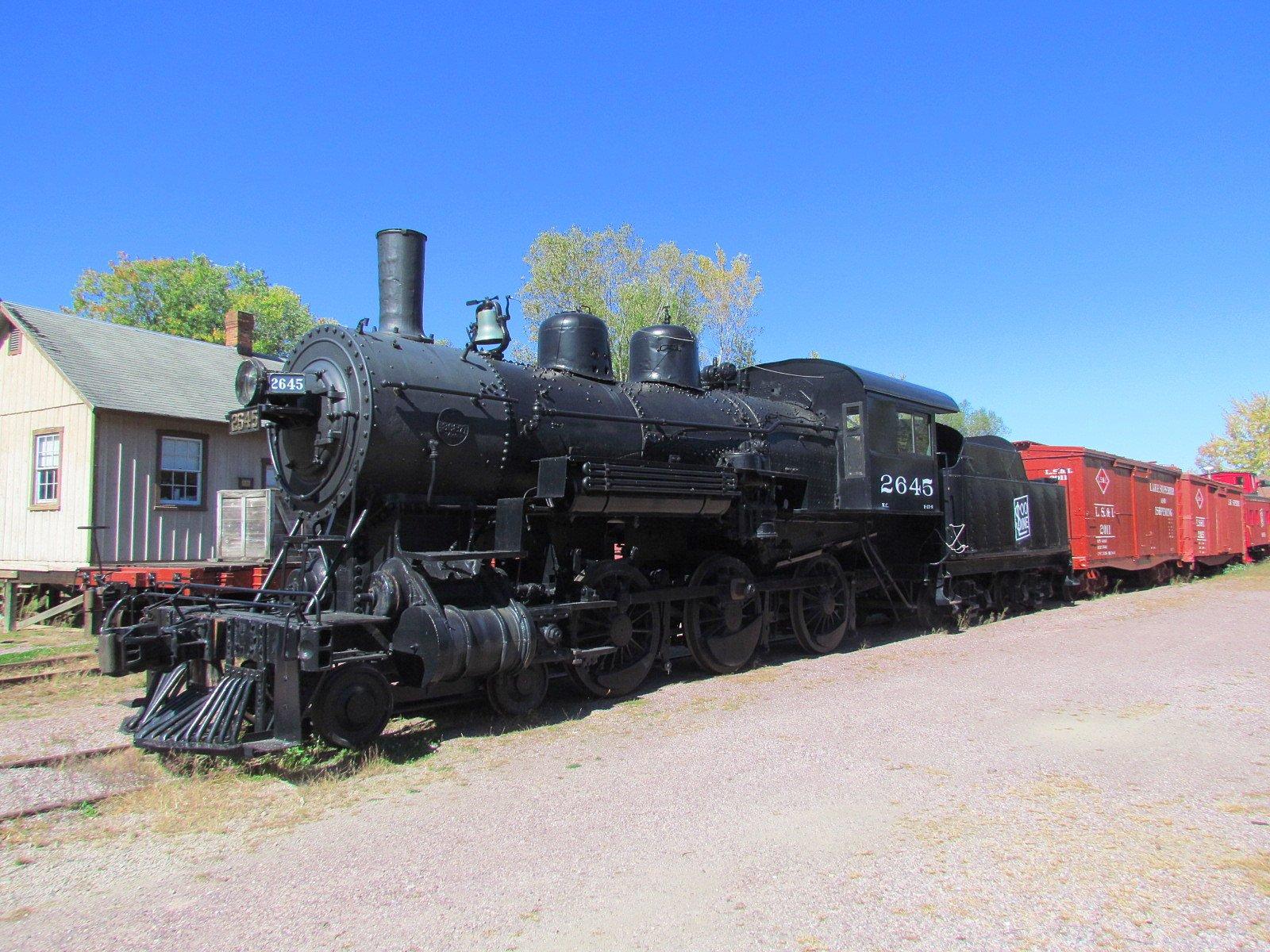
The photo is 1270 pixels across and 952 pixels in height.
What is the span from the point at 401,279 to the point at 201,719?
3723 millimetres

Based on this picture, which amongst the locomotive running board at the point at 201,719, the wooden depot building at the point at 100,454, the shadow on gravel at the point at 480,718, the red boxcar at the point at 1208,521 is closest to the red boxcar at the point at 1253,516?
the red boxcar at the point at 1208,521

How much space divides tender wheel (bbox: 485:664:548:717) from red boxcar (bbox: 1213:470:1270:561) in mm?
27578

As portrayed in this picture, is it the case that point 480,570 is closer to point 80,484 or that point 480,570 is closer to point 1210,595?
point 80,484

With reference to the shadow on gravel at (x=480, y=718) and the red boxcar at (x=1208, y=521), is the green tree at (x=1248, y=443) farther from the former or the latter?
the shadow on gravel at (x=480, y=718)

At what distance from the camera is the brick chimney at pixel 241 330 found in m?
18.9

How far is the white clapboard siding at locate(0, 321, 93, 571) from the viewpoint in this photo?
557 inches

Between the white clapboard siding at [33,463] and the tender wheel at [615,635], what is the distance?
9.97 m

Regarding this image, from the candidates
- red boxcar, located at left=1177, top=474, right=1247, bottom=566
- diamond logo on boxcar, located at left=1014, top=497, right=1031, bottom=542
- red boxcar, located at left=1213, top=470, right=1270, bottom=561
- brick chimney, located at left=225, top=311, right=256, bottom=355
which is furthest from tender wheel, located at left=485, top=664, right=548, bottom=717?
red boxcar, located at left=1213, top=470, right=1270, bottom=561

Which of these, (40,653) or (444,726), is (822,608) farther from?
(40,653)

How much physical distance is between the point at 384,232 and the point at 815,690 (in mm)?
5390

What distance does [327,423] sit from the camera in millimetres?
6645

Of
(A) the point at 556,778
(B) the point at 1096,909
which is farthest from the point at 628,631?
(B) the point at 1096,909

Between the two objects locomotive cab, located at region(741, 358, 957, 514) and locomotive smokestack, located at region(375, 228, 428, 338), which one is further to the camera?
locomotive cab, located at region(741, 358, 957, 514)

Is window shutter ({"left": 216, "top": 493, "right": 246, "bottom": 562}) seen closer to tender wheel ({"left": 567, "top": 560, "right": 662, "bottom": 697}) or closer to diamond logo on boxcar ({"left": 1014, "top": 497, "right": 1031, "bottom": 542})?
tender wheel ({"left": 567, "top": 560, "right": 662, "bottom": 697})
